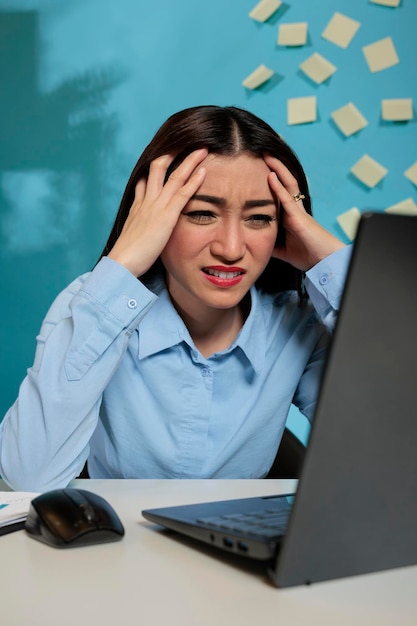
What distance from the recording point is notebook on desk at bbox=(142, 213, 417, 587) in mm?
560

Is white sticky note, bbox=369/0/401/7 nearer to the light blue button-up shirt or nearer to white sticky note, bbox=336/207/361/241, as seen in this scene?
white sticky note, bbox=336/207/361/241

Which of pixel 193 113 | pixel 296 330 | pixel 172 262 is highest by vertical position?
pixel 193 113

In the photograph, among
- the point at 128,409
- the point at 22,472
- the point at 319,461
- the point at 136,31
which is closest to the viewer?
the point at 319,461

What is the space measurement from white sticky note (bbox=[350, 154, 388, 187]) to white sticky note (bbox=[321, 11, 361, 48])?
0.38 metres

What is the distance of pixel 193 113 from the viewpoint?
1.41m

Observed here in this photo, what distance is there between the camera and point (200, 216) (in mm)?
1367

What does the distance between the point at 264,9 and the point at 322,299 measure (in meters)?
1.53

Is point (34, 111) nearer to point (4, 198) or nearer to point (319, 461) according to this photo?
point (4, 198)

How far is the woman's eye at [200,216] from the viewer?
1.36 metres

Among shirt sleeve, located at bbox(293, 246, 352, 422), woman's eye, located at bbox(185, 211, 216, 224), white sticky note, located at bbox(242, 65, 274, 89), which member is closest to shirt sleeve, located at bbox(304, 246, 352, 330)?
shirt sleeve, located at bbox(293, 246, 352, 422)

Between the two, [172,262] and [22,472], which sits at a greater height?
[172,262]

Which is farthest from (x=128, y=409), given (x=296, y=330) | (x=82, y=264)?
(x=82, y=264)

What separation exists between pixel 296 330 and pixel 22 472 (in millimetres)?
→ 585

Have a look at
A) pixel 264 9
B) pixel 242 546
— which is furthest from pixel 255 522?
pixel 264 9
